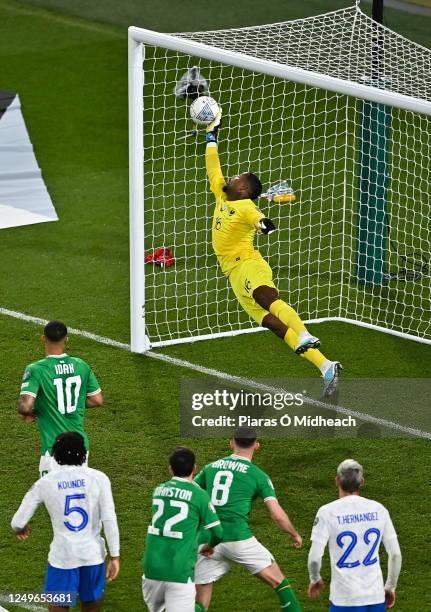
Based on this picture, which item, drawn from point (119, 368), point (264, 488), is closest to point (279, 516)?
point (264, 488)

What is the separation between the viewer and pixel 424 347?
1396 centimetres

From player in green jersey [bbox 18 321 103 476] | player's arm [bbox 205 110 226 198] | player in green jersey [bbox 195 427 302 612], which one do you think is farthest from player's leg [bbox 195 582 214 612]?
player's arm [bbox 205 110 226 198]

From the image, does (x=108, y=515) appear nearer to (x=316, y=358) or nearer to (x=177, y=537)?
(x=177, y=537)

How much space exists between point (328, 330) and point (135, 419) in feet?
9.91

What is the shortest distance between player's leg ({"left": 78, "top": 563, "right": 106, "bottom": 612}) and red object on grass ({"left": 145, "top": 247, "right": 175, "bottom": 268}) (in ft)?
24.1

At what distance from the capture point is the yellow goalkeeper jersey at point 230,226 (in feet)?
41.4

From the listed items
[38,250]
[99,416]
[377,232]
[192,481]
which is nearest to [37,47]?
[38,250]

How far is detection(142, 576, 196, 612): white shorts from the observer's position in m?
8.28

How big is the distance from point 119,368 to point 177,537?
5.15 m

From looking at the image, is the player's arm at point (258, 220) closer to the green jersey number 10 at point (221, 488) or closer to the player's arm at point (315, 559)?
the green jersey number 10 at point (221, 488)

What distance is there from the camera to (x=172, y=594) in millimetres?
8305

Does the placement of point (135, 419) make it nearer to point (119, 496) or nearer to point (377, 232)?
point (119, 496)

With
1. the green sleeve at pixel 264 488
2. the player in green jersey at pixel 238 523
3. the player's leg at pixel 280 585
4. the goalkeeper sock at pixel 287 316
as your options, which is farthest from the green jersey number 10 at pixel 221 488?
the goalkeeper sock at pixel 287 316

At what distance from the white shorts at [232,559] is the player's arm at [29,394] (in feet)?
5.50
